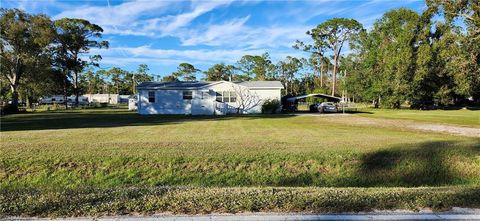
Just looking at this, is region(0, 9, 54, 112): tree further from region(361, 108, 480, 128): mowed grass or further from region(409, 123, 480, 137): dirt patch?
region(409, 123, 480, 137): dirt patch

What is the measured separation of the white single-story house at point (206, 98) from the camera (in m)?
36.5

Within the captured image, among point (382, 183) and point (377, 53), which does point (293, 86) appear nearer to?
point (377, 53)

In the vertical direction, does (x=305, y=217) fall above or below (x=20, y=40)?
below

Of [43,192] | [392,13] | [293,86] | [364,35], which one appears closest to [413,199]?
[43,192]

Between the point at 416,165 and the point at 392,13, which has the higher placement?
the point at 392,13

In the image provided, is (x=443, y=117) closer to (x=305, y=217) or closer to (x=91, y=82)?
(x=305, y=217)

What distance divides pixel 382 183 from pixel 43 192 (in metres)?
7.42

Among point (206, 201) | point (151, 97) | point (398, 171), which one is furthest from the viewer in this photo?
point (151, 97)


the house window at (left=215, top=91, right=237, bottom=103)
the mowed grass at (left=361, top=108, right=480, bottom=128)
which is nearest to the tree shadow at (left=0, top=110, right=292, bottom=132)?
the house window at (left=215, top=91, right=237, bottom=103)

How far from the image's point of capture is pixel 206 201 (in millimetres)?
4578

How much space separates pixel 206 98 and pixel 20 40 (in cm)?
1991

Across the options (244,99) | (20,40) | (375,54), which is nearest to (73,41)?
(20,40)

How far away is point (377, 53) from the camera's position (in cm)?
5525

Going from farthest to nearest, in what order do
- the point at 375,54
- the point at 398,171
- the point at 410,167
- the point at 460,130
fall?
the point at 375,54
the point at 460,130
the point at 410,167
the point at 398,171
